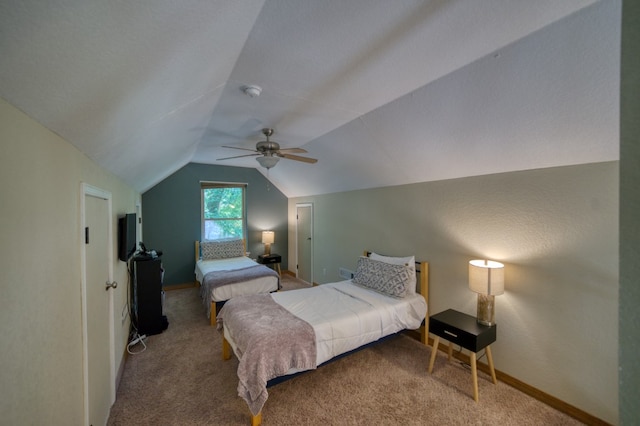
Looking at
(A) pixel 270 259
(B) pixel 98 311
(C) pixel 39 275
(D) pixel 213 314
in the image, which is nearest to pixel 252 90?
(C) pixel 39 275

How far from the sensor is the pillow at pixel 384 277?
3.02m

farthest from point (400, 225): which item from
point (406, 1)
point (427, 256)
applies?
point (406, 1)

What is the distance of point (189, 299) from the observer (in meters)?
4.61

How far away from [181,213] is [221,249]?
1153 millimetres

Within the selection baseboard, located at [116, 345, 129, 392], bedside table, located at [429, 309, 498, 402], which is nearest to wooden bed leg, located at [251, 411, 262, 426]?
baseboard, located at [116, 345, 129, 392]

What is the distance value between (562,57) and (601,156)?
0.96 meters

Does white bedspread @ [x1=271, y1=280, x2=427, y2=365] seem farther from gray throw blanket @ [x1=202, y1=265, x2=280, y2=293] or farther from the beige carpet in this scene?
gray throw blanket @ [x1=202, y1=265, x2=280, y2=293]

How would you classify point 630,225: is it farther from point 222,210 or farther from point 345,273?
point 222,210

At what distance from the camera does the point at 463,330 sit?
231 centimetres

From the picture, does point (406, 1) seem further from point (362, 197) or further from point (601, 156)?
point (362, 197)

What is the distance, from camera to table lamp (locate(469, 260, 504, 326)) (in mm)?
2309

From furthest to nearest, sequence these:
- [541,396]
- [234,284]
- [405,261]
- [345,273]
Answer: [345,273]
[234,284]
[405,261]
[541,396]

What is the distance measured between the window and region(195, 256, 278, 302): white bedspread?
86cm

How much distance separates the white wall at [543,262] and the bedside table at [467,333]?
22 cm
